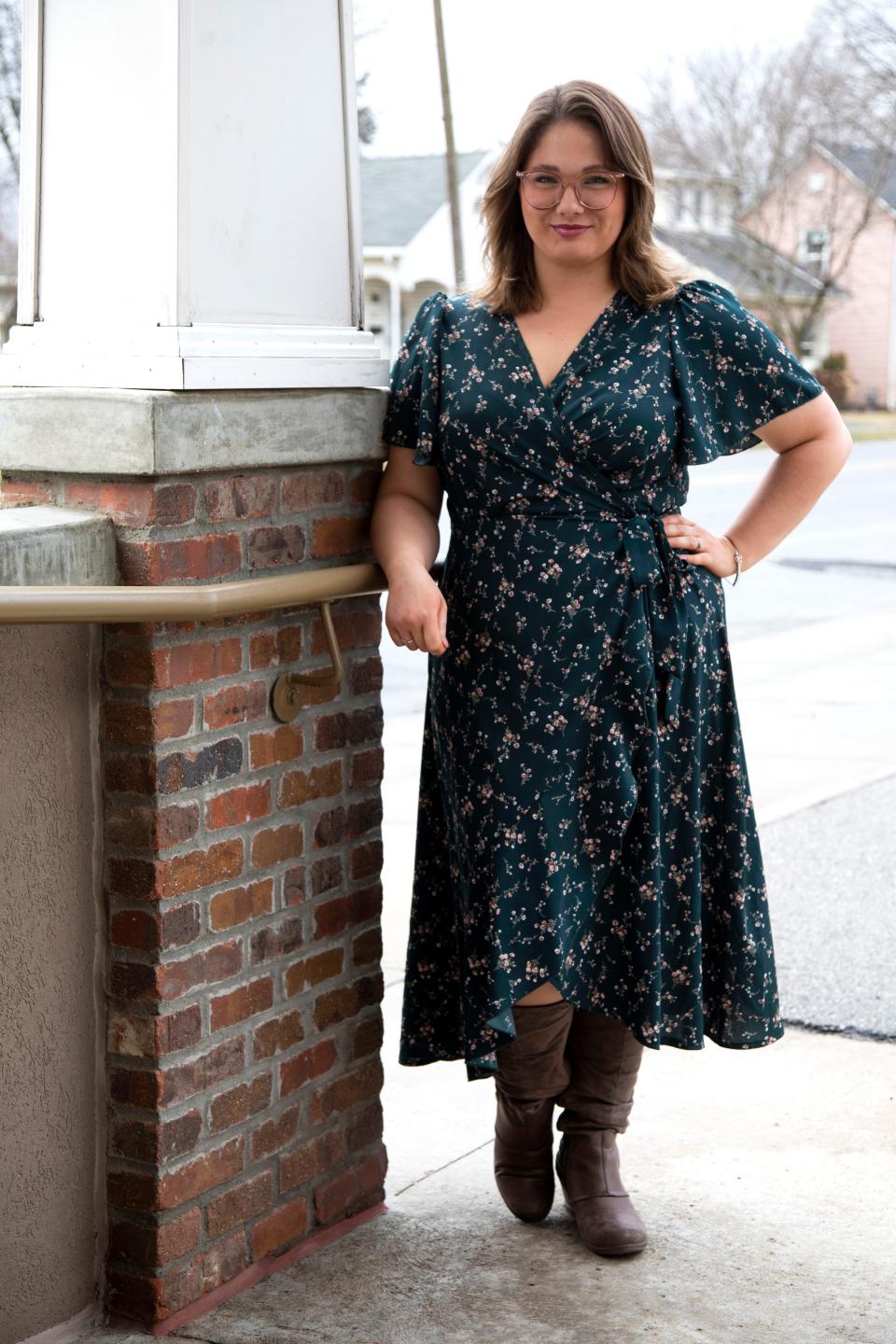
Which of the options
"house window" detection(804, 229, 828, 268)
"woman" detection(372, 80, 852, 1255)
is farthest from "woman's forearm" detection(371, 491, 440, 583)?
"house window" detection(804, 229, 828, 268)

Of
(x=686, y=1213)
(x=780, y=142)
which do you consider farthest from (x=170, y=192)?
(x=780, y=142)

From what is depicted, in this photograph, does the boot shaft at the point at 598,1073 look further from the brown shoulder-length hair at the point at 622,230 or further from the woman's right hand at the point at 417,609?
the brown shoulder-length hair at the point at 622,230

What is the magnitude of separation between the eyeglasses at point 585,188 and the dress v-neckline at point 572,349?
0.49ft

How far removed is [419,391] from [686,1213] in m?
1.47

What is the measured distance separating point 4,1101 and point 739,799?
123 cm

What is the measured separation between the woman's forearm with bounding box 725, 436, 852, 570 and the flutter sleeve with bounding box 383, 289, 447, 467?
0.54 m

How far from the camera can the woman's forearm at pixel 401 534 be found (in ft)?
8.61

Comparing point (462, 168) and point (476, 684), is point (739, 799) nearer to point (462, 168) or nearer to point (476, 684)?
point (476, 684)

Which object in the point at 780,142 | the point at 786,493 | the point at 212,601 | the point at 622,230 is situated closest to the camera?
the point at 212,601

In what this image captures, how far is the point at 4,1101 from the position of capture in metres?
2.37

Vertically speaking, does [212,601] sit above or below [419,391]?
below

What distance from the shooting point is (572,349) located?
2.62m

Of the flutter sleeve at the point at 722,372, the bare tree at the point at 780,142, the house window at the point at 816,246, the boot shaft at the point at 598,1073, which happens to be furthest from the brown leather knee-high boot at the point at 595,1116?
the house window at the point at 816,246

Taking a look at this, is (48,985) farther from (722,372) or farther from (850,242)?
(850,242)
